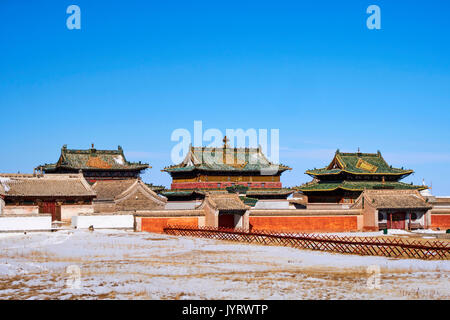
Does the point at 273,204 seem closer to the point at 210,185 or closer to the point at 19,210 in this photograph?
the point at 210,185

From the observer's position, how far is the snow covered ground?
19500 mm

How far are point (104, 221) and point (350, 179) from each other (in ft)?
92.0

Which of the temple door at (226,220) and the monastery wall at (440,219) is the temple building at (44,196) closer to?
the temple door at (226,220)

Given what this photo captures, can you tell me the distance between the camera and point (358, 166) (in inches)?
2502

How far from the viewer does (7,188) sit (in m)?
52.3

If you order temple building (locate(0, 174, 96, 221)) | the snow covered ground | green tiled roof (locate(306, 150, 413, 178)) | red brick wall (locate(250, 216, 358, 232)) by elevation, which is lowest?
the snow covered ground

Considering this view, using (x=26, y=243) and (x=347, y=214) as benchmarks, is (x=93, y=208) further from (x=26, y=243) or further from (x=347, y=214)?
(x=347, y=214)

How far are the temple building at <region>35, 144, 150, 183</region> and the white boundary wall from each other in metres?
18.9

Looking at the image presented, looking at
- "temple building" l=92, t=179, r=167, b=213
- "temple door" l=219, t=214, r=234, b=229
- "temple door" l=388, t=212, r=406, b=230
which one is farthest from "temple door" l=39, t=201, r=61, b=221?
"temple door" l=388, t=212, r=406, b=230

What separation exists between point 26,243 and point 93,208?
19885mm

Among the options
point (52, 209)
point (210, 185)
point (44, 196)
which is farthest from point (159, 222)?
point (210, 185)

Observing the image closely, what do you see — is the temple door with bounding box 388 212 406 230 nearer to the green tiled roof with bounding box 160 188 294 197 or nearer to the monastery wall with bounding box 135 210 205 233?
the green tiled roof with bounding box 160 188 294 197
